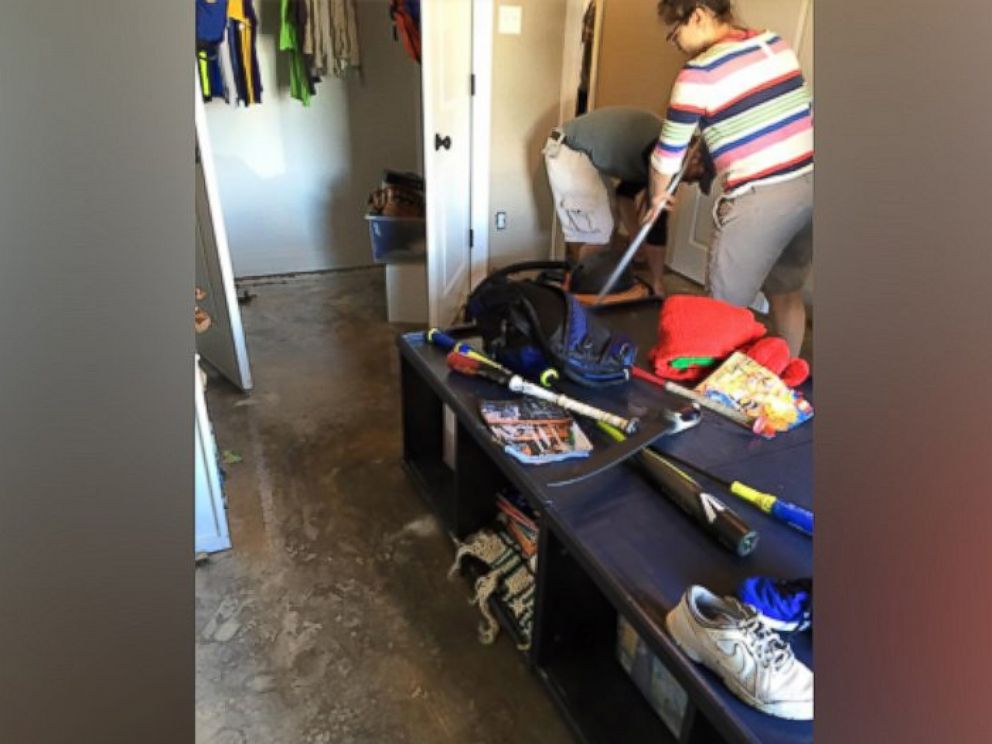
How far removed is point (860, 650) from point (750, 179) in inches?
79.8

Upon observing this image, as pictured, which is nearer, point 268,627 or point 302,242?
point 268,627

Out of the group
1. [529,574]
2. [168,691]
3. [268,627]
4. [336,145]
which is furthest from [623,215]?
[168,691]

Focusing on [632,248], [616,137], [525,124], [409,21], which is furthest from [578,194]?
[409,21]

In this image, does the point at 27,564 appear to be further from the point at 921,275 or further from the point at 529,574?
the point at 529,574

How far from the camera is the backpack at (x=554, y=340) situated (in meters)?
1.80

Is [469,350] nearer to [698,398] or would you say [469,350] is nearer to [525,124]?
[698,398]

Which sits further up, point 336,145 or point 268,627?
point 336,145

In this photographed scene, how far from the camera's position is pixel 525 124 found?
3330 mm

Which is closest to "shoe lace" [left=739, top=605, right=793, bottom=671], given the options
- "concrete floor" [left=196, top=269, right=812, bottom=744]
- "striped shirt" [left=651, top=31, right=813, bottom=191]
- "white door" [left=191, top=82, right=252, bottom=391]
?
"concrete floor" [left=196, top=269, right=812, bottom=744]

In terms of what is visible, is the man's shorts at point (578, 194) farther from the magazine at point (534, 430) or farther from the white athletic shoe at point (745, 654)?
the white athletic shoe at point (745, 654)

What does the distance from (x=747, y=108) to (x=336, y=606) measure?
70.7 inches

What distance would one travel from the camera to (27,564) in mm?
425

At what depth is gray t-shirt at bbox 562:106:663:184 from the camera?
9.64 ft

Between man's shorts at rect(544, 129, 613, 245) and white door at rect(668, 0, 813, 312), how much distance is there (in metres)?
0.58
